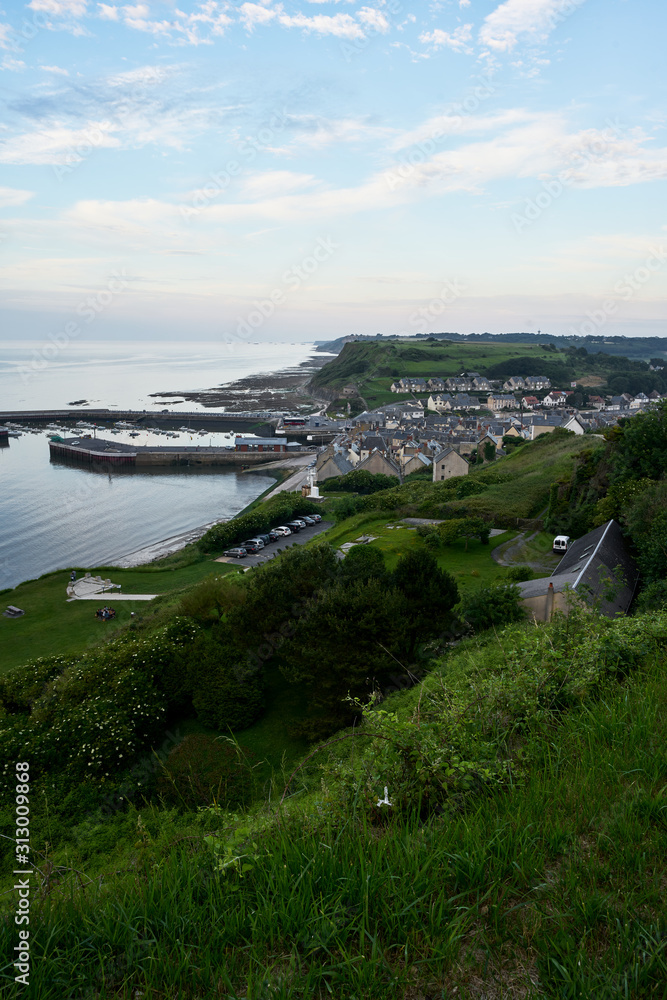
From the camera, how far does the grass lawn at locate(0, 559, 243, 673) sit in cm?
2742

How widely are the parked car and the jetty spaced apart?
155 ft

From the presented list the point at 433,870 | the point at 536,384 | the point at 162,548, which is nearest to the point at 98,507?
the point at 162,548

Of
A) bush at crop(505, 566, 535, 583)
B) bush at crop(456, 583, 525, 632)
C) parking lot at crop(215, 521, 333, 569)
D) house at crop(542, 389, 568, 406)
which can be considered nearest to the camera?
bush at crop(456, 583, 525, 632)

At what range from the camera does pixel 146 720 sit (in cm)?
1673

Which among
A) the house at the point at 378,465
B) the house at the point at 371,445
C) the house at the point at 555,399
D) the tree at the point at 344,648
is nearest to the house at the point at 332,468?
the house at the point at 378,465

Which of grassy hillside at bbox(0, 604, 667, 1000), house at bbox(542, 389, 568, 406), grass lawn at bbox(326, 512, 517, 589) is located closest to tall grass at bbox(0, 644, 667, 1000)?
grassy hillside at bbox(0, 604, 667, 1000)

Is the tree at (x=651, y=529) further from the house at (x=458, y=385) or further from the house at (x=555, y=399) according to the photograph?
the house at (x=458, y=385)

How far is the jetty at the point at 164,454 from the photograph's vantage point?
88031 mm

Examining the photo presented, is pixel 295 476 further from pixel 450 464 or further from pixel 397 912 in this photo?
pixel 397 912

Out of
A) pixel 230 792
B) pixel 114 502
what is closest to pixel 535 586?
pixel 230 792

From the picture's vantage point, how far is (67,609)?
32812 mm

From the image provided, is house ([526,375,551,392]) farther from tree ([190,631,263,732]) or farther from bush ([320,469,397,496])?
tree ([190,631,263,732])

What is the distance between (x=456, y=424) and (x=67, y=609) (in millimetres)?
71187

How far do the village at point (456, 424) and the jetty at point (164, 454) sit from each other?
10958mm
